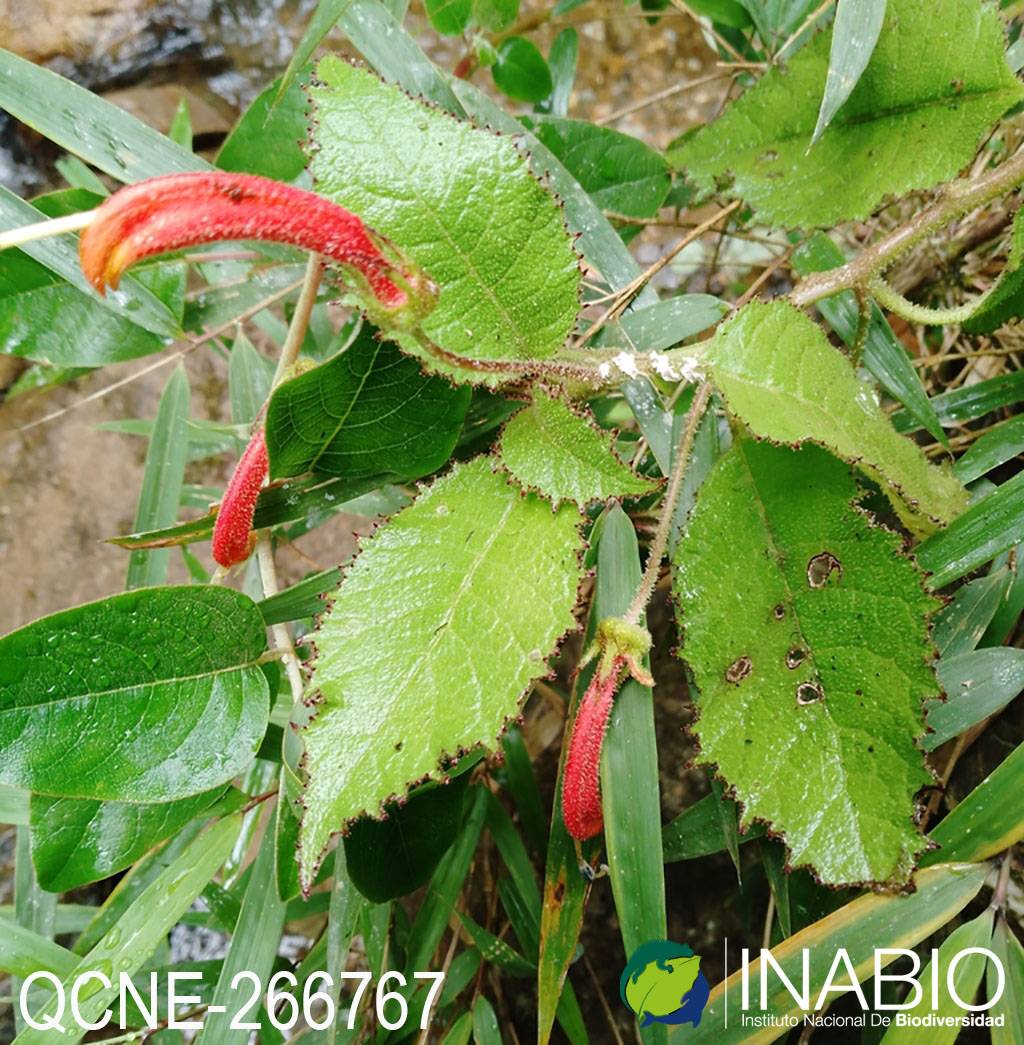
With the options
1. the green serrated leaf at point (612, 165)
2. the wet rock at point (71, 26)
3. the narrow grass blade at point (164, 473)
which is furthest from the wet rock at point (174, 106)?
the green serrated leaf at point (612, 165)

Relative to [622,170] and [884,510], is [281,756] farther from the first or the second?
[622,170]

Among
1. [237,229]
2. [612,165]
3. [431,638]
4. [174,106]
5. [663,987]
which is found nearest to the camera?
[237,229]

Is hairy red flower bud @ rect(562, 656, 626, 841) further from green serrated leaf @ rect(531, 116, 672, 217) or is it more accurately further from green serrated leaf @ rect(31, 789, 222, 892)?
green serrated leaf @ rect(531, 116, 672, 217)

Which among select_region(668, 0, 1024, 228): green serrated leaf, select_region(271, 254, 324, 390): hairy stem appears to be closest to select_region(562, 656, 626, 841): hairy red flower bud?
select_region(271, 254, 324, 390): hairy stem

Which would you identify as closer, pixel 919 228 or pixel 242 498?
pixel 242 498

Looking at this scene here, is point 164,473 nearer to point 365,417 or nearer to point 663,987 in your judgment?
point 365,417

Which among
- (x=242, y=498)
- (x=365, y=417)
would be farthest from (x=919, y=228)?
(x=242, y=498)

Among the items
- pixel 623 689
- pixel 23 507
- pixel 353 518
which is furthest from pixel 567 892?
pixel 23 507
